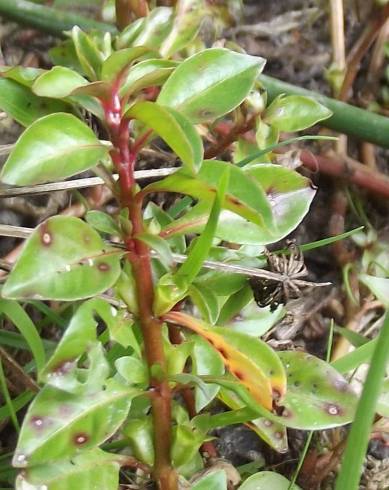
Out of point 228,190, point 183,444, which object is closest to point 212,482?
point 183,444

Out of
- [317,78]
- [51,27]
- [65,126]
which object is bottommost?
[317,78]

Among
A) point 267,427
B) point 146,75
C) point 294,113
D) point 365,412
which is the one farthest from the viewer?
point 294,113

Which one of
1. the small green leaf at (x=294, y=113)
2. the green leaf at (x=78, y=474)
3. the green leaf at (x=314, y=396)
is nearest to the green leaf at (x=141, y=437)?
the green leaf at (x=78, y=474)

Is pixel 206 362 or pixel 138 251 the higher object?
pixel 138 251

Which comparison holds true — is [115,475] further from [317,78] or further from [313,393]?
[317,78]

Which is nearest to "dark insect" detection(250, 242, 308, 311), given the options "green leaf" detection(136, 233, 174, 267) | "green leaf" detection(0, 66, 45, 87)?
"green leaf" detection(136, 233, 174, 267)

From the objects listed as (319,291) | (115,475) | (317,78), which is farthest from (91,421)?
(317,78)

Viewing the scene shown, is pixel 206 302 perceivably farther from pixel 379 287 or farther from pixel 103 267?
pixel 379 287
